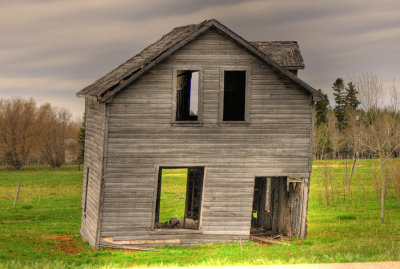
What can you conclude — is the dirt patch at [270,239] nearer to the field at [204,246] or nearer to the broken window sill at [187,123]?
the field at [204,246]

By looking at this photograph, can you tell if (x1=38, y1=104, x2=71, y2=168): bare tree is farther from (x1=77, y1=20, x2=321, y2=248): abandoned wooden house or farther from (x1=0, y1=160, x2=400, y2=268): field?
(x1=77, y1=20, x2=321, y2=248): abandoned wooden house

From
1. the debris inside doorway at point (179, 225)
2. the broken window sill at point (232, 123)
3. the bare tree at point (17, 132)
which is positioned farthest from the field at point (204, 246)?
the bare tree at point (17, 132)

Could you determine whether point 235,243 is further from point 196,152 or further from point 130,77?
point 130,77

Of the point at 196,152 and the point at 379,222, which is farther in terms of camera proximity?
the point at 379,222

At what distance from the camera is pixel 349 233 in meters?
23.5

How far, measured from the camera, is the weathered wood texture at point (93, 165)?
19547mm

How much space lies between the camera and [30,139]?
87250 mm

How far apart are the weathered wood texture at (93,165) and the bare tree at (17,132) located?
63.5m

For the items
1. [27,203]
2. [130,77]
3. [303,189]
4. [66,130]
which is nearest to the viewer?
[130,77]

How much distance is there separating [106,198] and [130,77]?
4273 mm

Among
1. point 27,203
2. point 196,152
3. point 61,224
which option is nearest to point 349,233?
point 196,152

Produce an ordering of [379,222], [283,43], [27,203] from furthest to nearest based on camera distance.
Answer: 1. [27,203]
2. [379,222]
3. [283,43]

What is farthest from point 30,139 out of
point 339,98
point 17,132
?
point 339,98

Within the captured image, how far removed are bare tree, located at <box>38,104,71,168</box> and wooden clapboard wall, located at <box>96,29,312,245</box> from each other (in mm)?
69999
